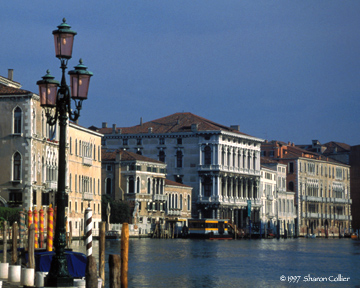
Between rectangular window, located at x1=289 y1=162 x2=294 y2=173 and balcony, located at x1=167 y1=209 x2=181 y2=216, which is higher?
rectangular window, located at x1=289 y1=162 x2=294 y2=173

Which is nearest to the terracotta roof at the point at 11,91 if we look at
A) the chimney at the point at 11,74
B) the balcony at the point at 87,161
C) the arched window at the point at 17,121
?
the arched window at the point at 17,121

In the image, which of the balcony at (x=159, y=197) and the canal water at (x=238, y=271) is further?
the balcony at (x=159, y=197)

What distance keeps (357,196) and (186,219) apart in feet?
133

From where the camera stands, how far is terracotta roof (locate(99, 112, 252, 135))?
265ft

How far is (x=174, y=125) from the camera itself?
81.8m

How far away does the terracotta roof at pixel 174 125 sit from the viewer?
80.8 metres

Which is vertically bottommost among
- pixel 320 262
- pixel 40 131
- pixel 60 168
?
pixel 320 262

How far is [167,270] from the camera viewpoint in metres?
30.2

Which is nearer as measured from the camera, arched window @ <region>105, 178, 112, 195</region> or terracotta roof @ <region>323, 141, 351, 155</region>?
arched window @ <region>105, 178, 112, 195</region>

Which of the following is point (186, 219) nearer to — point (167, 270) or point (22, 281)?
point (167, 270)

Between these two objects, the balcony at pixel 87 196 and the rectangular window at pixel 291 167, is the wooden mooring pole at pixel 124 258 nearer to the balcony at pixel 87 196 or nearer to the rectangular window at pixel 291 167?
the balcony at pixel 87 196

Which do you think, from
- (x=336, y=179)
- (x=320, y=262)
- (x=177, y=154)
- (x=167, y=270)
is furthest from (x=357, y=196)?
(x=167, y=270)

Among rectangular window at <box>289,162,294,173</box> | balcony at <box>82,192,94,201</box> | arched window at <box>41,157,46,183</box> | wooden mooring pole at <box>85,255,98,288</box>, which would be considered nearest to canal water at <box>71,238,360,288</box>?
wooden mooring pole at <box>85,255,98,288</box>

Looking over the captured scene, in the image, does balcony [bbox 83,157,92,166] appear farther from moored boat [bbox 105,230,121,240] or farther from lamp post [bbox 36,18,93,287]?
lamp post [bbox 36,18,93,287]
